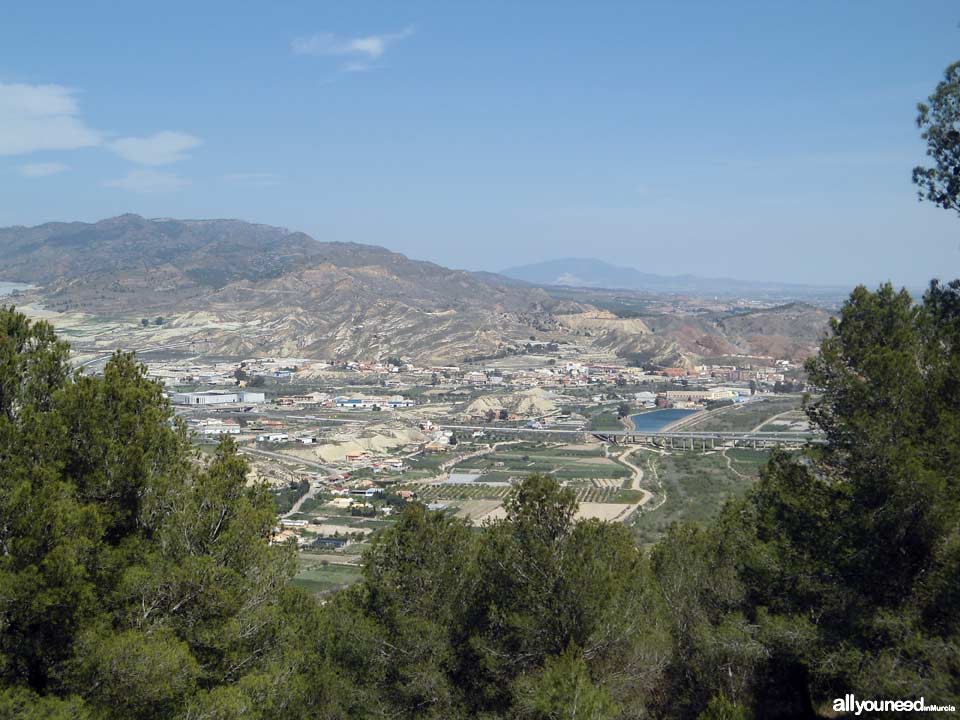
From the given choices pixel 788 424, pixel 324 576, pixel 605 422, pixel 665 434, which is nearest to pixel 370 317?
pixel 605 422

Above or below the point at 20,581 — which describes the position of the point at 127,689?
below

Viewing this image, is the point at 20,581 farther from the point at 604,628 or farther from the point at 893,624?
the point at 893,624

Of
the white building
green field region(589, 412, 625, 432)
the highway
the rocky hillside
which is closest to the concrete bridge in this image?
the highway

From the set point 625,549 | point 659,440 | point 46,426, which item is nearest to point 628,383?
point 659,440

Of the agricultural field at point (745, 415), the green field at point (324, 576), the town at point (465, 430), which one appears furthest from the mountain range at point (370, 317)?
the green field at point (324, 576)

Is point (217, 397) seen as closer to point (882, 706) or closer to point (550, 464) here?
point (550, 464)

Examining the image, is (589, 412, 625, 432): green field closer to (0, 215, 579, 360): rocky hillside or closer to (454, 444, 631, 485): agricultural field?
(454, 444, 631, 485): agricultural field

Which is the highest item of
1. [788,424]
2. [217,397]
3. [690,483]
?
[217,397]
